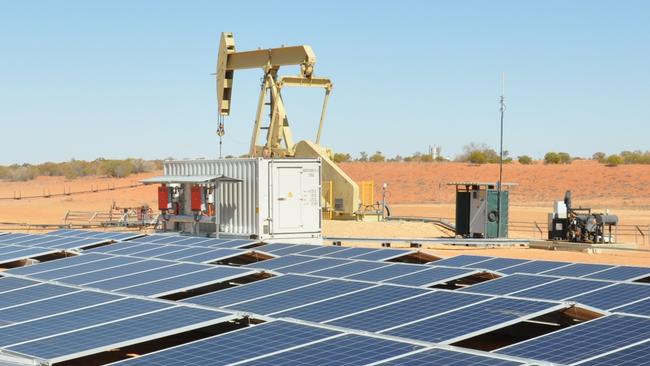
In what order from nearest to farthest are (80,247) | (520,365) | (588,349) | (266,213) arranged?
(520,365) < (588,349) < (80,247) < (266,213)

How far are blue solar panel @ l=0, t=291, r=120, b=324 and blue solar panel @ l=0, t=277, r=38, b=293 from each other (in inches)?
72.6

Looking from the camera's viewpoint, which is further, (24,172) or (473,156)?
(24,172)

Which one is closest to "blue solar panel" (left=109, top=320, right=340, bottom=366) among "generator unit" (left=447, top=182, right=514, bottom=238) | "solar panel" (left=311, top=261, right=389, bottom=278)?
"solar panel" (left=311, top=261, right=389, bottom=278)

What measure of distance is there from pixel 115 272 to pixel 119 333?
6.27 m

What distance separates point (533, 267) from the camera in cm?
1725

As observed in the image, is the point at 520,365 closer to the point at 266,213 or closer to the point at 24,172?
the point at 266,213

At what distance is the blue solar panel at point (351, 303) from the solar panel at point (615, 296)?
7.64ft

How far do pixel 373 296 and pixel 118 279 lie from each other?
17.5ft

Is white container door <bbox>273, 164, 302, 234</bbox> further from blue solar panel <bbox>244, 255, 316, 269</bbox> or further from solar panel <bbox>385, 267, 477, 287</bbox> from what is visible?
solar panel <bbox>385, 267, 477, 287</bbox>

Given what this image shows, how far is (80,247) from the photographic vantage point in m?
22.8

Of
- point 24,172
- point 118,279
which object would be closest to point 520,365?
point 118,279

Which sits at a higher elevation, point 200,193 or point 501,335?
point 200,193

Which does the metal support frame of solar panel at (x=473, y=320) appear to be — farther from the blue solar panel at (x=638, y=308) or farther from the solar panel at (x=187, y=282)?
the solar panel at (x=187, y=282)

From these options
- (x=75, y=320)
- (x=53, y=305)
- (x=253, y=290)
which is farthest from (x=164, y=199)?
(x=75, y=320)
